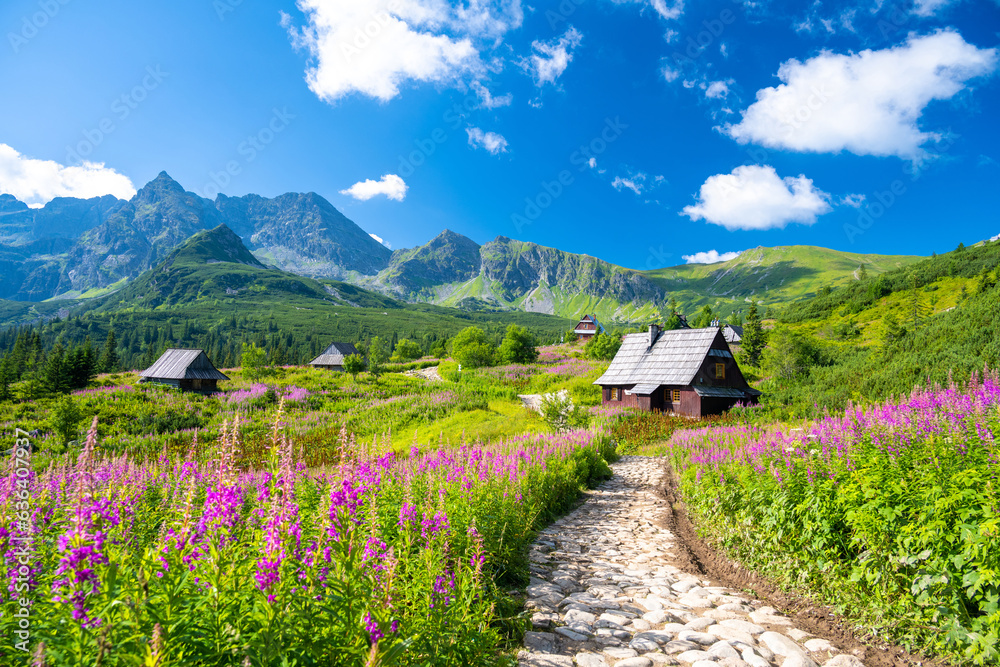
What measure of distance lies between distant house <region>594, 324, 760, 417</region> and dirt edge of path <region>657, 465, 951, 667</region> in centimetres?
2016

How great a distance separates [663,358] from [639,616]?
2753 cm

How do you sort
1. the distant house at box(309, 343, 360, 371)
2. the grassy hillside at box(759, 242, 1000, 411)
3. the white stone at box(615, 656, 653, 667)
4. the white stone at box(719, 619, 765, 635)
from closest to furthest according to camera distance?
the white stone at box(615, 656, 653, 667) < the white stone at box(719, 619, 765, 635) < the grassy hillside at box(759, 242, 1000, 411) < the distant house at box(309, 343, 360, 371)

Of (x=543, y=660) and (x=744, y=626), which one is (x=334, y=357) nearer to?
(x=543, y=660)

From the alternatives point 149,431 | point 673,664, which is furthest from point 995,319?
point 149,431

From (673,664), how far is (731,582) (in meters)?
2.83

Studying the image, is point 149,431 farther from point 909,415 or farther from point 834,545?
point 909,415

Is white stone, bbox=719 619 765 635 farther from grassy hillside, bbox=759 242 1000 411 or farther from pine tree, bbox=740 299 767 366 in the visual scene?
pine tree, bbox=740 299 767 366

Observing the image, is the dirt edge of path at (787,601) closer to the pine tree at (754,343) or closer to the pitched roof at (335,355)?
the pine tree at (754,343)

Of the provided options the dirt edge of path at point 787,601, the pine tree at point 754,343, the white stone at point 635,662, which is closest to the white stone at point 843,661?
the dirt edge of path at point 787,601

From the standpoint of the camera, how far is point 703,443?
14.4 m

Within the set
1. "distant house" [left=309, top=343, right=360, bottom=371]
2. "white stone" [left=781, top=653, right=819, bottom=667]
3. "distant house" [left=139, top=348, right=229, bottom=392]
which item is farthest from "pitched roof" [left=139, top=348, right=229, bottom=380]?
"white stone" [left=781, top=653, right=819, bottom=667]

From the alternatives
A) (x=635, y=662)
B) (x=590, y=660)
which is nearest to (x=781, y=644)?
(x=635, y=662)

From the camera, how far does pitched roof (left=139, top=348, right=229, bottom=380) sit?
31.7 metres

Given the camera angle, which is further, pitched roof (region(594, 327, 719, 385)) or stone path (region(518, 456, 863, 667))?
pitched roof (region(594, 327, 719, 385))
